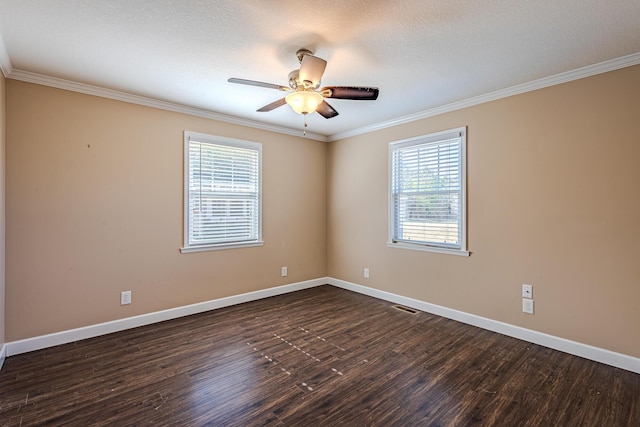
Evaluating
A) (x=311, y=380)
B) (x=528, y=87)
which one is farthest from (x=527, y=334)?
(x=528, y=87)

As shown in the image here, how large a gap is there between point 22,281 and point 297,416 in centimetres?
270

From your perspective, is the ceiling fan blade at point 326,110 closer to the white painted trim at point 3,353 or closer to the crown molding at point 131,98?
the crown molding at point 131,98

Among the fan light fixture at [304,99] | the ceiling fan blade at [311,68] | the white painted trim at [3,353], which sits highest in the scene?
the ceiling fan blade at [311,68]

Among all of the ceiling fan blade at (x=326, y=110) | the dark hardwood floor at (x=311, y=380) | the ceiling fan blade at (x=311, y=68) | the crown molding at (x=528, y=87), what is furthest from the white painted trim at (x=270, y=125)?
the dark hardwood floor at (x=311, y=380)

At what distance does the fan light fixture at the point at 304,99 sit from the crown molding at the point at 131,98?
72.4 inches

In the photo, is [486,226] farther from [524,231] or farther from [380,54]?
[380,54]

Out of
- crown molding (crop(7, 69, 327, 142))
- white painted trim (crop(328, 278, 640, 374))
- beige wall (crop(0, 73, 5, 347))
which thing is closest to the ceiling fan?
crown molding (crop(7, 69, 327, 142))

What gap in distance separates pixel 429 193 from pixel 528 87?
4.67 feet

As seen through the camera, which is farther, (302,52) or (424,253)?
(424,253)

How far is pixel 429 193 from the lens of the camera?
3.75 metres

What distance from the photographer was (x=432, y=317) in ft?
11.7

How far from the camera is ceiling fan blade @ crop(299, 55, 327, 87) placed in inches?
81.7

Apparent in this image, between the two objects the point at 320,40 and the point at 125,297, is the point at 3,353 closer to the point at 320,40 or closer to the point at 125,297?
the point at 125,297

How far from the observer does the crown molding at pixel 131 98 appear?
2.69 m
